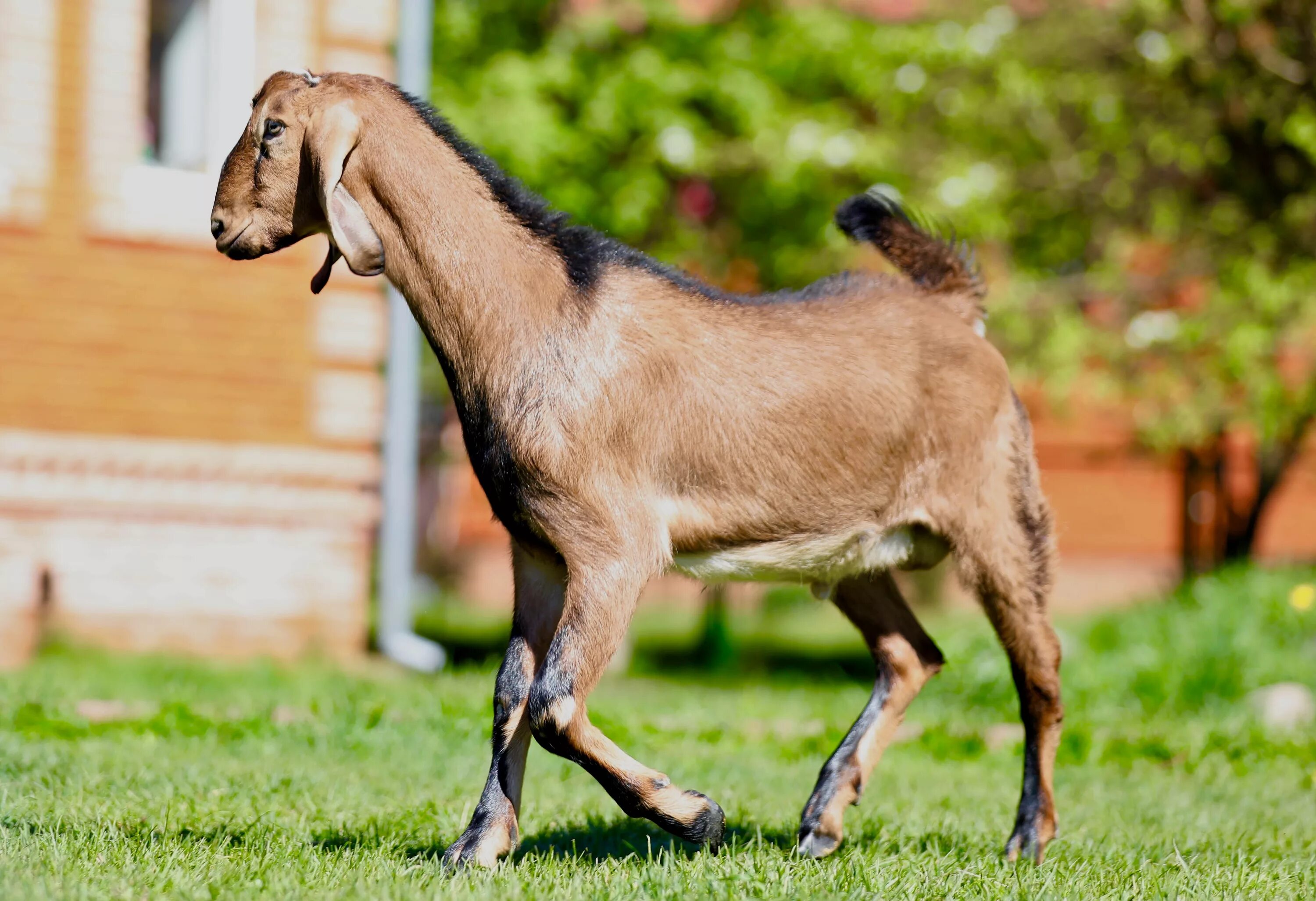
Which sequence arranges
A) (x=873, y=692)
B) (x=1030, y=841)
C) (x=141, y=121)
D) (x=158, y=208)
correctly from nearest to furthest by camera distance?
1. (x=1030, y=841)
2. (x=873, y=692)
3. (x=158, y=208)
4. (x=141, y=121)

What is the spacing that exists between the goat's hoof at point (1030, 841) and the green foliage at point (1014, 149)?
696 cm

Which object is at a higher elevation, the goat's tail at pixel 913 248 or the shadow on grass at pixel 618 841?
the goat's tail at pixel 913 248

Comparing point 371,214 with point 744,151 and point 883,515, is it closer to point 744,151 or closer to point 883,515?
point 883,515

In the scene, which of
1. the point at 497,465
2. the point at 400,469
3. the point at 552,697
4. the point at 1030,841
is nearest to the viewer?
the point at 552,697

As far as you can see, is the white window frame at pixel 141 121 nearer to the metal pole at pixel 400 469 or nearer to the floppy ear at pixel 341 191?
the metal pole at pixel 400 469

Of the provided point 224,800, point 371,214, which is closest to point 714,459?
point 371,214

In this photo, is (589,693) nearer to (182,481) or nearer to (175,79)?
(182,481)

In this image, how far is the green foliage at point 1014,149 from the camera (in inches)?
444

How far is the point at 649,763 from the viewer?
645cm

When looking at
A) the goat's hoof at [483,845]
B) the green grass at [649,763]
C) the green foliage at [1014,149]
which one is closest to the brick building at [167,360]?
the green grass at [649,763]

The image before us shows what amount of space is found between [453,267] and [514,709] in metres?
1.27

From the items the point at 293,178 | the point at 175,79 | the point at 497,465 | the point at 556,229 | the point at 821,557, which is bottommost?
the point at 821,557

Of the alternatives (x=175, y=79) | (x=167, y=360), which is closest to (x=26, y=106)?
(x=175, y=79)

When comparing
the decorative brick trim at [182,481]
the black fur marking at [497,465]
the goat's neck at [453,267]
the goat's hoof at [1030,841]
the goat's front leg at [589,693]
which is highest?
the goat's neck at [453,267]
